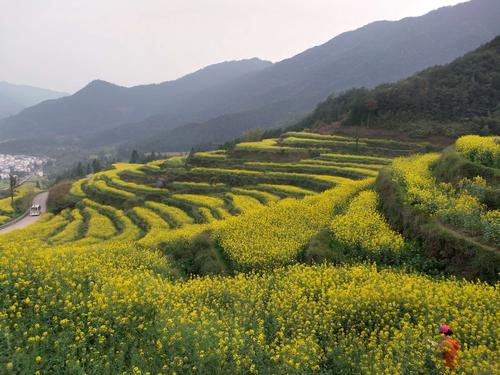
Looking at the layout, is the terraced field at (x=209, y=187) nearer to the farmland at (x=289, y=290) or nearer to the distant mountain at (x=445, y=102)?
the farmland at (x=289, y=290)

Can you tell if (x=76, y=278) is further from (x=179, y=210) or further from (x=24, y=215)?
(x=24, y=215)

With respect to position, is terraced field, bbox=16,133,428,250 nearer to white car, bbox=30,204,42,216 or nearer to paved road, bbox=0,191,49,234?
paved road, bbox=0,191,49,234

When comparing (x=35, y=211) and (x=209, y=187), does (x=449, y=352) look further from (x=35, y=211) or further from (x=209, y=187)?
(x=35, y=211)

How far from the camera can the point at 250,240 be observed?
53.3 feet

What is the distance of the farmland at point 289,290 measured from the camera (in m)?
6.56

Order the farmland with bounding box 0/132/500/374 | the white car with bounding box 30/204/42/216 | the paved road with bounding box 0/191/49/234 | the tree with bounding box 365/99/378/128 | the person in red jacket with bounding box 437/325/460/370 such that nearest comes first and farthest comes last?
the person in red jacket with bounding box 437/325/460/370 < the farmland with bounding box 0/132/500/374 < the paved road with bounding box 0/191/49/234 < the white car with bounding box 30/204/42/216 < the tree with bounding box 365/99/378/128

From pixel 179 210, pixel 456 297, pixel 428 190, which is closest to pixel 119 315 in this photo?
pixel 456 297

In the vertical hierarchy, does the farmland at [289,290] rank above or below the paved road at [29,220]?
above

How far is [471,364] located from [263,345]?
3.79 metres

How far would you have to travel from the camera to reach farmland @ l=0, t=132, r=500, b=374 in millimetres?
6559

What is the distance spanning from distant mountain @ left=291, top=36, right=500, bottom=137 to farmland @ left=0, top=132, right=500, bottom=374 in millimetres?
28073

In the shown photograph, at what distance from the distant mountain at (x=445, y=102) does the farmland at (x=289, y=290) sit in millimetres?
28073

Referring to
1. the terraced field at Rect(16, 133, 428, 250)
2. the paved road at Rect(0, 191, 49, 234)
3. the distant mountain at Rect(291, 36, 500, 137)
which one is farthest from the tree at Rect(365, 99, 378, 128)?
the paved road at Rect(0, 191, 49, 234)

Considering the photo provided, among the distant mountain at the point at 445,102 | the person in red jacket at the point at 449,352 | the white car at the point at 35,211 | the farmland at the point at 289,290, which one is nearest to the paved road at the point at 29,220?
the white car at the point at 35,211
